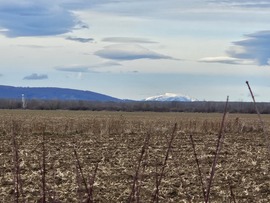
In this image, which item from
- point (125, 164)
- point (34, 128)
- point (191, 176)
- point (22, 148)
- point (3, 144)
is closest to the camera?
point (191, 176)

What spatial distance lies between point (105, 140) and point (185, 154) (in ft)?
22.1

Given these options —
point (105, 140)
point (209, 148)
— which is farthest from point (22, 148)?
point (209, 148)

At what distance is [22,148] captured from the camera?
2258cm

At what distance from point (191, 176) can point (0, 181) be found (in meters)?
4.55

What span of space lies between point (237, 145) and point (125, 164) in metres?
8.51

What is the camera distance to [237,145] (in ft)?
82.5

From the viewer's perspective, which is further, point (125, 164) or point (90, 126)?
point (90, 126)

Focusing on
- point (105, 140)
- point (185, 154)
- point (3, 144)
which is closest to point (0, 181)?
point (185, 154)

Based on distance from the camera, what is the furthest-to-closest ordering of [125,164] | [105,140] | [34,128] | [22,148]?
[34,128] → [105,140] → [22,148] → [125,164]

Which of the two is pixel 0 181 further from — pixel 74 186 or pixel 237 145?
pixel 237 145

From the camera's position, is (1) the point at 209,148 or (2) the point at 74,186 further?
(1) the point at 209,148

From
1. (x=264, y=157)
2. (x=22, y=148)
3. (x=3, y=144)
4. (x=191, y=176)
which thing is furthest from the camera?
(x=3, y=144)

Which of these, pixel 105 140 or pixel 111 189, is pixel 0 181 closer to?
pixel 111 189

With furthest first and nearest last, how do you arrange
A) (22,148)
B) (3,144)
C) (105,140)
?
1. (105,140)
2. (3,144)
3. (22,148)
